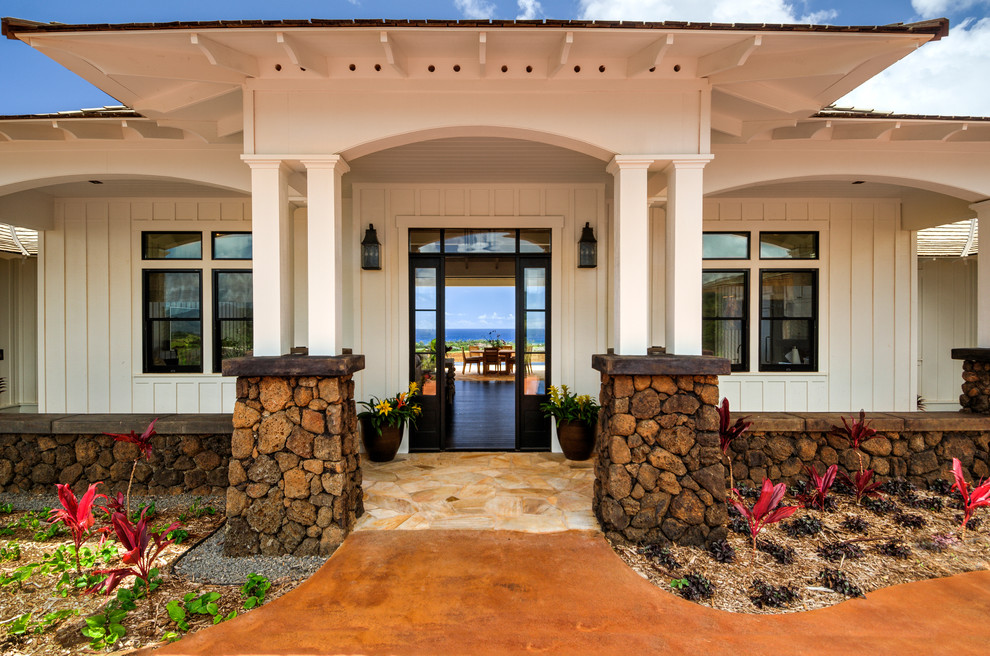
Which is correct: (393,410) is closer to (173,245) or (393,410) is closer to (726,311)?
(173,245)

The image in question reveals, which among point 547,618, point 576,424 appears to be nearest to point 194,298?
point 576,424

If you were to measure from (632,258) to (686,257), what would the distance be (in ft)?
1.18

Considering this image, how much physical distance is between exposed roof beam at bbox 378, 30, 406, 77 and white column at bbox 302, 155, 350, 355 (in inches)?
27.1

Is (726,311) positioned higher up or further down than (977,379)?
higher up

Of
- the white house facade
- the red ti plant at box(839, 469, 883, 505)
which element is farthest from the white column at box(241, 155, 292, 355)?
the red ti plant at box(839, 469, 883, 505)

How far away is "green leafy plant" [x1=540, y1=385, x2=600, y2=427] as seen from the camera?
479cm

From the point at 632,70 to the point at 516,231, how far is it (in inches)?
89.3

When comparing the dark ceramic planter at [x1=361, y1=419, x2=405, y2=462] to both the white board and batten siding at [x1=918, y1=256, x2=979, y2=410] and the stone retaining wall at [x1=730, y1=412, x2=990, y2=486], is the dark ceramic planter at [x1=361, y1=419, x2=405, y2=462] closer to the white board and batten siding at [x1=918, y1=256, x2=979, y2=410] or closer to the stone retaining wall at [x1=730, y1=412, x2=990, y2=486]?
the stone retaining wall at [x1=730, y1=412, x2=990, y2=486]

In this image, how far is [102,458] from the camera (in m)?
3.93

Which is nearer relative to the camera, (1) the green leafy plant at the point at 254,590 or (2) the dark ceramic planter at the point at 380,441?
(1) the green leafy plant at the point at 254,590

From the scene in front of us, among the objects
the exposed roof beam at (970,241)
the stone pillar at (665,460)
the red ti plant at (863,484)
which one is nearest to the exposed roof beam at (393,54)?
the stone pillar at (665,460)

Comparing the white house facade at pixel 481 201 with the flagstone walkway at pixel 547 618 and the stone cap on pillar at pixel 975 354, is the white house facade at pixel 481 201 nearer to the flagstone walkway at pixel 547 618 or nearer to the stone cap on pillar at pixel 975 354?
the stone cap on pillar at pixel 975 354

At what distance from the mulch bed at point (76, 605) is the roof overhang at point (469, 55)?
9.88 ft

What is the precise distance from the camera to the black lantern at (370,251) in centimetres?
512
